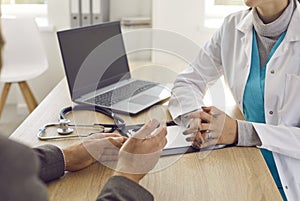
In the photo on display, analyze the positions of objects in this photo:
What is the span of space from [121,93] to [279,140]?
2.01 feet

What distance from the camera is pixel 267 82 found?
5.00ft

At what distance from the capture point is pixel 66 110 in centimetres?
159

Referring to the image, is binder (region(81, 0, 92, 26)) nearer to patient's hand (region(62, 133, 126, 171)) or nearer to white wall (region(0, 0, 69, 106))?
white wall (region(0, 0, 69, 106))

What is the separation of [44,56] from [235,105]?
70.3 inches

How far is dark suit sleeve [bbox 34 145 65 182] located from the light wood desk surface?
0.02 meters

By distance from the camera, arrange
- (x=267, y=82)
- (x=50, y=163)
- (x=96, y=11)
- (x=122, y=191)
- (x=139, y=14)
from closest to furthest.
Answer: (x=122, y=191)
(x=50, y=163)
(x=267, y=82)
(x=96, y=11)
(x=139, y=14)

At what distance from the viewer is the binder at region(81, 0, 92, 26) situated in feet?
9.61

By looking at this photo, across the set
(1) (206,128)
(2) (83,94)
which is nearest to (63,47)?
(2) (83,94)

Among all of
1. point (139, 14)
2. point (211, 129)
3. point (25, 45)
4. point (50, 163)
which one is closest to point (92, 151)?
point (50, 163)

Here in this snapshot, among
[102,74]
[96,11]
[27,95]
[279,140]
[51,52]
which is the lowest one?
[27,95]

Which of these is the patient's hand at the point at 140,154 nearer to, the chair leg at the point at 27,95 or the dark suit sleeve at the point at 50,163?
the dark suit sleeve at the point at 50,163

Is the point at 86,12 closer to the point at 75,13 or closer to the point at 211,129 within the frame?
the point at 75,13

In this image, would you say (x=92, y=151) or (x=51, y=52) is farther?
(x=51, y=52)

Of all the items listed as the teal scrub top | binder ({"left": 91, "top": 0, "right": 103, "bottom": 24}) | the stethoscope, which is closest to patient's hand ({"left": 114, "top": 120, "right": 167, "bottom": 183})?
the stethoscope
